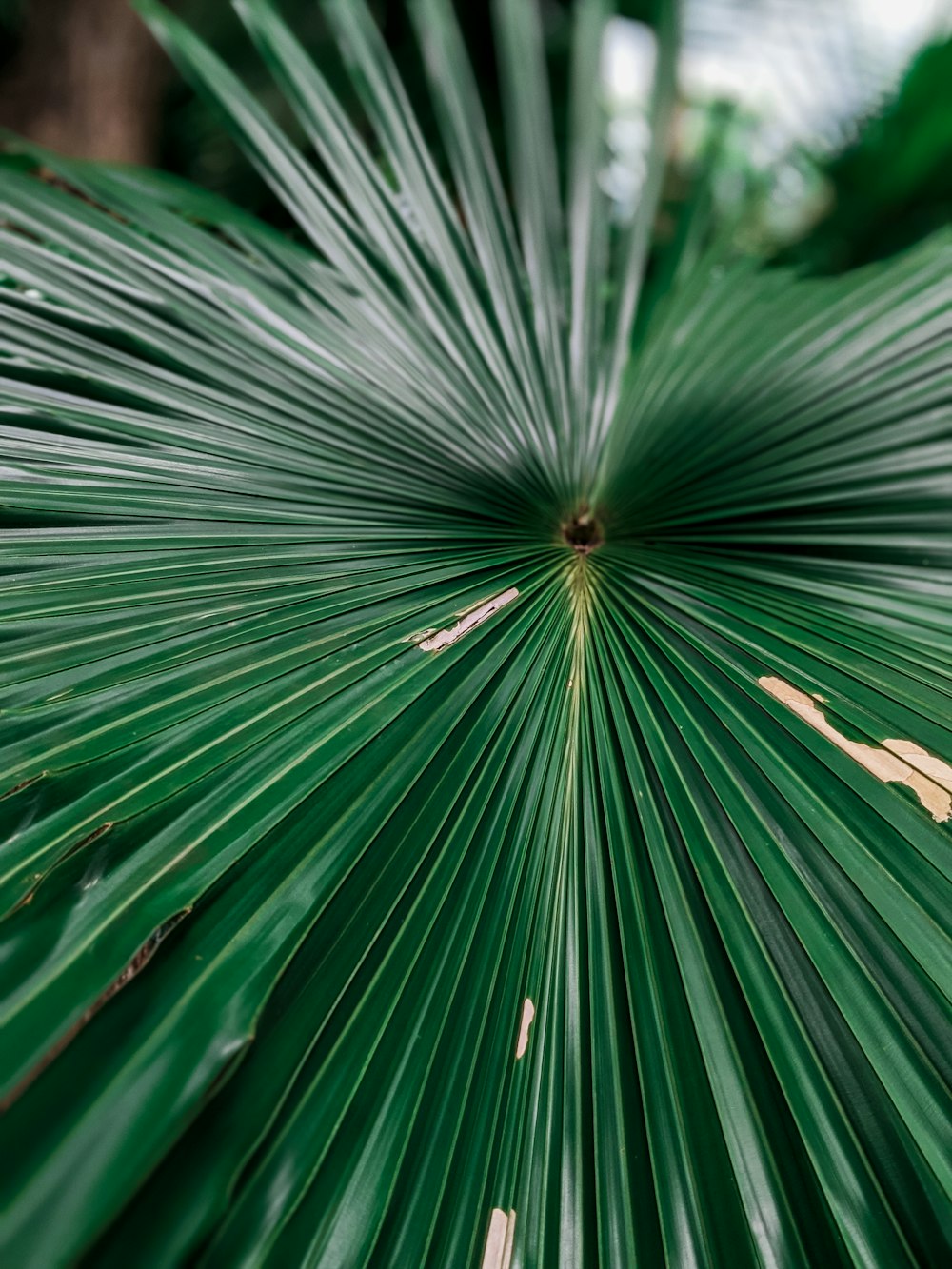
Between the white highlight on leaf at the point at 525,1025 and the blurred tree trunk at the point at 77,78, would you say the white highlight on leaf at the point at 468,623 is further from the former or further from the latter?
the blurred tree trunk at the point at 77,78

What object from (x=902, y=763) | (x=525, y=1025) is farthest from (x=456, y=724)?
(x=902, y=763)

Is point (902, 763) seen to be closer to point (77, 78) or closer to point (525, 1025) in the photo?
point (525, 1025)

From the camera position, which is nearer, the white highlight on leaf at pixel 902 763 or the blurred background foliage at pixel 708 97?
the white highlight on leaf at pixel 902 763

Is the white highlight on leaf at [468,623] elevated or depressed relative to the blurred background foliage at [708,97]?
depressed

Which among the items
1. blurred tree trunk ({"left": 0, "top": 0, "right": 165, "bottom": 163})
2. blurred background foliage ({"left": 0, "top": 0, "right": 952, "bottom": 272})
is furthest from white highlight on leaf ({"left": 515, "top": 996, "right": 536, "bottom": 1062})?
blurred tree trunk ({"left": 0, "top": 0, "right": 165, "bottom": 163})

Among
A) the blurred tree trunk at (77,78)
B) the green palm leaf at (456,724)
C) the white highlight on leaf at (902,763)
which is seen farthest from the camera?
the blurred tree trunk at (77,78)

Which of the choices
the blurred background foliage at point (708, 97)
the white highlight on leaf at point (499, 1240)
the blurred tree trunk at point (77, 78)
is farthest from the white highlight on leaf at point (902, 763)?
the blurred tree trunk at point (77, 78)

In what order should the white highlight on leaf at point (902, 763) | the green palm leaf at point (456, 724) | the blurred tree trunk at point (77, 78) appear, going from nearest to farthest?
the green palm leaf at point (456, 724) → the white highlight on leaf at point (902, 763) → the blurred tree trunk at point (77, 78)

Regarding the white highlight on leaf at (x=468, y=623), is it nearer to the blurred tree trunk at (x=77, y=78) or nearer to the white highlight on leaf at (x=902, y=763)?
the white highlight on leaf at (x=902, y=763)

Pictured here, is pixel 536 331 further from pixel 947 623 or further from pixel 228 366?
pixel 947 623

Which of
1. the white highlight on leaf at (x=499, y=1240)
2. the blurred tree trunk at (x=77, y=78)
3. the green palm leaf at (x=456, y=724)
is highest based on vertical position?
the blurred tree trunk at (x=77, y=78)
